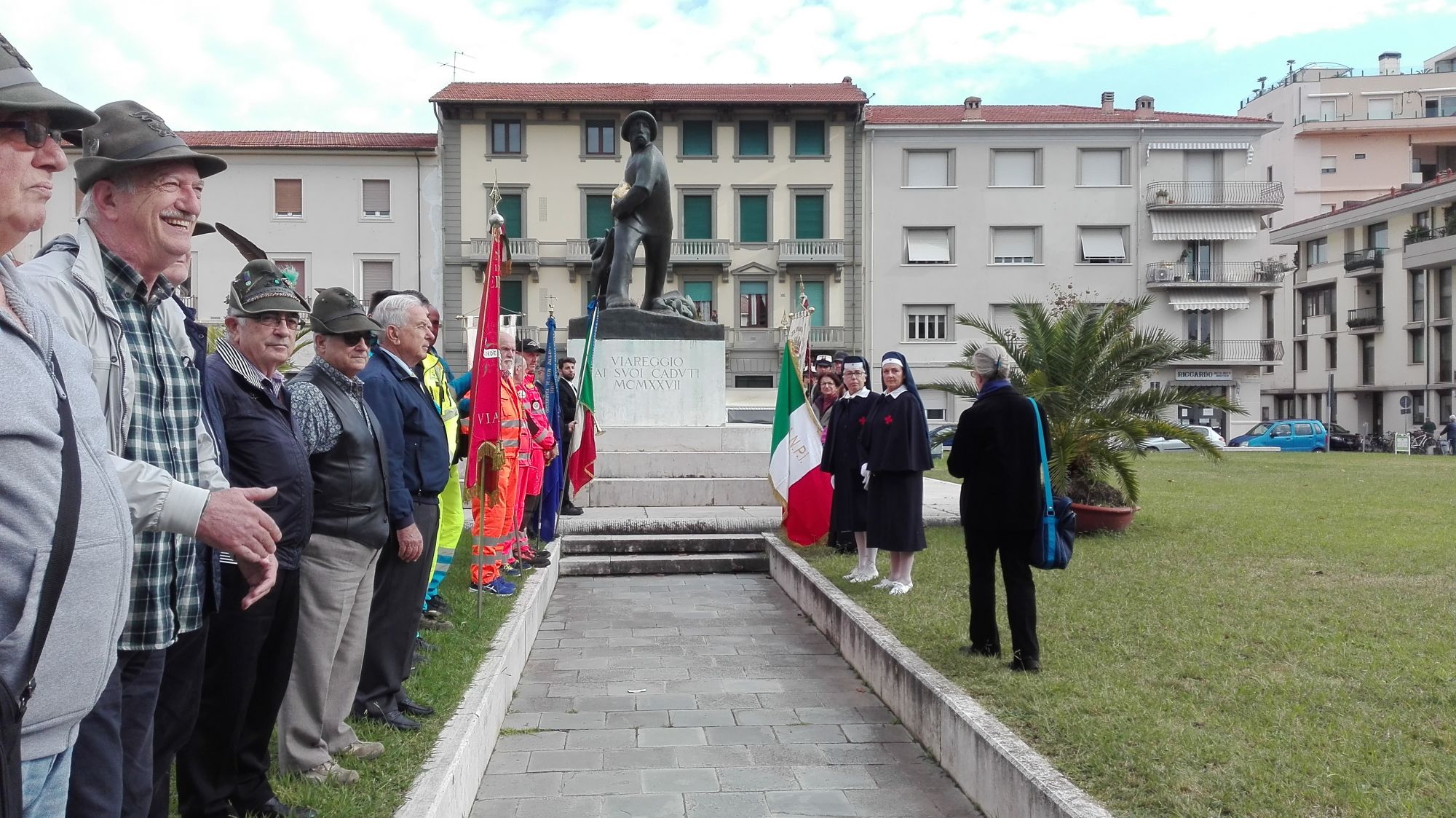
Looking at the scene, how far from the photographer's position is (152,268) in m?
2.64

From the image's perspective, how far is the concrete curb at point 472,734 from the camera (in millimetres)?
3729

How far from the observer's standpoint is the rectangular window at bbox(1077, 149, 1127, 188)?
42406 mm

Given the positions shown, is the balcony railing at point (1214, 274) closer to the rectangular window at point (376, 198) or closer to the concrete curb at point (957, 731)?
the rectangular window at point (376, 198)

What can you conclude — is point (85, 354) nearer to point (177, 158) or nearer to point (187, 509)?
point (187, 509)

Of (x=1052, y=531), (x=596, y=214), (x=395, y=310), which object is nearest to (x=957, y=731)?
(x=1052, y=531)

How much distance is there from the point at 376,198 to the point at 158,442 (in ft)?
136

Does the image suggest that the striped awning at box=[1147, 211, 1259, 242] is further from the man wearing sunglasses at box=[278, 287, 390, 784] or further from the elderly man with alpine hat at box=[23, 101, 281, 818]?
the elderly man with alpine hat at box=[23, 101, 281, 818]

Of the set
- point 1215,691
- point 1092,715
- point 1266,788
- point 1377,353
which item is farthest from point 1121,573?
point 1377,353

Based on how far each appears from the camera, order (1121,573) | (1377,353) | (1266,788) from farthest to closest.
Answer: (1377,353) < (1121,573) < (1266,788)

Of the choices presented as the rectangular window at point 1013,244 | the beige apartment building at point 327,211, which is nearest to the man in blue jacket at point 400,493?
the beige apartment building at point 327,211

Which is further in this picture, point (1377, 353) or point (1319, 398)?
point (1319, 398)

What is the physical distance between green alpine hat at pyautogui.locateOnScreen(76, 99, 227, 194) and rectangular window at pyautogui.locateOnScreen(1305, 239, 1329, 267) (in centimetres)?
6139

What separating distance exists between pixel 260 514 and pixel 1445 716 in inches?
193

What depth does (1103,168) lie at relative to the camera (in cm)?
4253
